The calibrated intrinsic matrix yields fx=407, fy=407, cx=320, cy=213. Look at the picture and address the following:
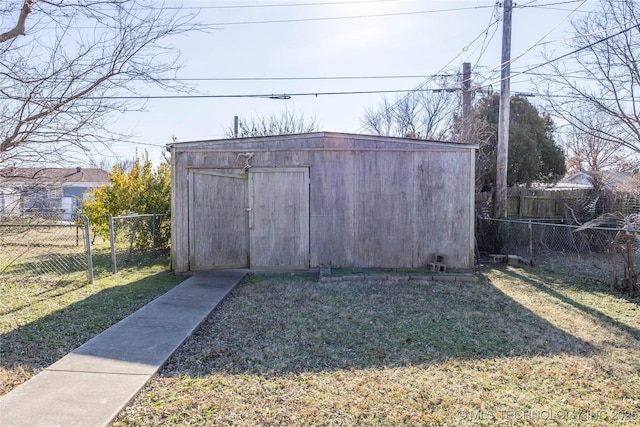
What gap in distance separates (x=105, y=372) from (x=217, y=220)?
4.50 m

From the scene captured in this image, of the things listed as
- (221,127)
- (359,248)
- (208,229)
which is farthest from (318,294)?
(221,127)

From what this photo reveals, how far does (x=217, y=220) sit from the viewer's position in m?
7.43

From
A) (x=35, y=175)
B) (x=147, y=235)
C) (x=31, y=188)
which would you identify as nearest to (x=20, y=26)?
(x=35, y=175)

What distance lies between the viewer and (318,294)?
5.82 m

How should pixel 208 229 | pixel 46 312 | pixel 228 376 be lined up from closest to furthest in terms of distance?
pixel 228 376, pixel 46 312, pixel 208 229

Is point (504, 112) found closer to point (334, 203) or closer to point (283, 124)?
point (334, 203)

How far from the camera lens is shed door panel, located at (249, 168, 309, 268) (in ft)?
24.2

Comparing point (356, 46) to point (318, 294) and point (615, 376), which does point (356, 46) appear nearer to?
point (318, 294)

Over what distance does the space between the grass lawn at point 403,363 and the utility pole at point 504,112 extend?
4.36 m

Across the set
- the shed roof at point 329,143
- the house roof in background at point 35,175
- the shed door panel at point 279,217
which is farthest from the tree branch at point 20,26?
the shed door panel at point 279,217

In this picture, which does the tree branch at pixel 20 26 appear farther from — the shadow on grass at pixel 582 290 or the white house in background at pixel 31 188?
the shadow on grass at pixel 582 290

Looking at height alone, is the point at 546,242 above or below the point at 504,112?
below

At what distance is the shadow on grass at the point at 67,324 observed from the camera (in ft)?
11.3

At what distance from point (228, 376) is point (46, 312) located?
9.84 feet
